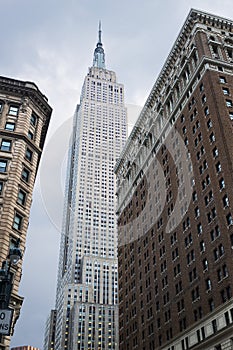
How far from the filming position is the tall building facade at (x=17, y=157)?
1622 inches

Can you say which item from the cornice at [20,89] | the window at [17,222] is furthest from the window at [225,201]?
the cornice at [20,89]

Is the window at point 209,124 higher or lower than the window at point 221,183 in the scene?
higher

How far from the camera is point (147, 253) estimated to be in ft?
264

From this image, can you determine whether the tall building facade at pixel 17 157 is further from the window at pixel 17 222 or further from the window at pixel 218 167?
the window at pixel 218 167

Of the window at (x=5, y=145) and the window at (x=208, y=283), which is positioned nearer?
the window at (x=5, y=145)

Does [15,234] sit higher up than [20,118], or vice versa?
[20,118]

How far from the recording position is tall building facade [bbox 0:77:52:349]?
41188 mm

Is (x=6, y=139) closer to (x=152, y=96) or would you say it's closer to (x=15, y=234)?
(x=15, y=234)

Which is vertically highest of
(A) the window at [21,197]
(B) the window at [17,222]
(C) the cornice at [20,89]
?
(C) the cornice at [20,89]

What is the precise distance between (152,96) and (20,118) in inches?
1939

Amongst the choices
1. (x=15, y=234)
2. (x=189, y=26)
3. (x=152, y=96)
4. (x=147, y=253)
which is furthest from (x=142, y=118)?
(x=15, y=234)

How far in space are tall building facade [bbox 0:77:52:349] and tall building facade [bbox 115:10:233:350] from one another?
25214mm

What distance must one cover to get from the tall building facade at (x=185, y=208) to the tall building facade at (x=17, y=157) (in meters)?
25.2

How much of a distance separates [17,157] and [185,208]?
3045 cm
